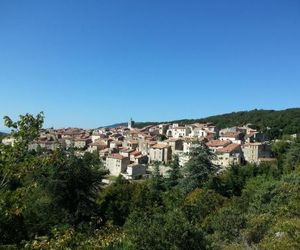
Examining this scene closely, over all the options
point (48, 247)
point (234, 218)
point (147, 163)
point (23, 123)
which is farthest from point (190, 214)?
point (147, 163)

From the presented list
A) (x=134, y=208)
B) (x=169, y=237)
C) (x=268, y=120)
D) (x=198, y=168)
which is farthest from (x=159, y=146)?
(x=169, y=237)

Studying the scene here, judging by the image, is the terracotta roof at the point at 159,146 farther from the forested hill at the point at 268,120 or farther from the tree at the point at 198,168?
the tree at the point at 198,168

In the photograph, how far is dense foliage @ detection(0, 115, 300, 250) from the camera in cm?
723

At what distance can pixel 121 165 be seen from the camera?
8700 centimetres

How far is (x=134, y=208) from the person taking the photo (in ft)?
112

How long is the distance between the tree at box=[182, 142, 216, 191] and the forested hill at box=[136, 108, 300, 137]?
71746mm

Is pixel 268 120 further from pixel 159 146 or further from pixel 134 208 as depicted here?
pixel 134 208

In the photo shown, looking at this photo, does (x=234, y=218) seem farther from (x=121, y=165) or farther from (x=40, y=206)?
(x=121, y=165)

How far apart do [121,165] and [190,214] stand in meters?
58.7

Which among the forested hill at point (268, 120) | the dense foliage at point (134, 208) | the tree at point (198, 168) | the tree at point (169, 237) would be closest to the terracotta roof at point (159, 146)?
the forested hill at point (268, 120)

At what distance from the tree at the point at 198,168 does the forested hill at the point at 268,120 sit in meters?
71.7

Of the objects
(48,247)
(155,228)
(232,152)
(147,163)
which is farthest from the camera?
(147,163)

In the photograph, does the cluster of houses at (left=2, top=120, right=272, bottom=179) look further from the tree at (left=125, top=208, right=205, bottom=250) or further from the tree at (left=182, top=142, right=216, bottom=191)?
the tree at (left=125, top=208, right=205, bottom=250)

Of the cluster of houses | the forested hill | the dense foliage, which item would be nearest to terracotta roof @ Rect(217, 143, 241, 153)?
the cluster of houses
